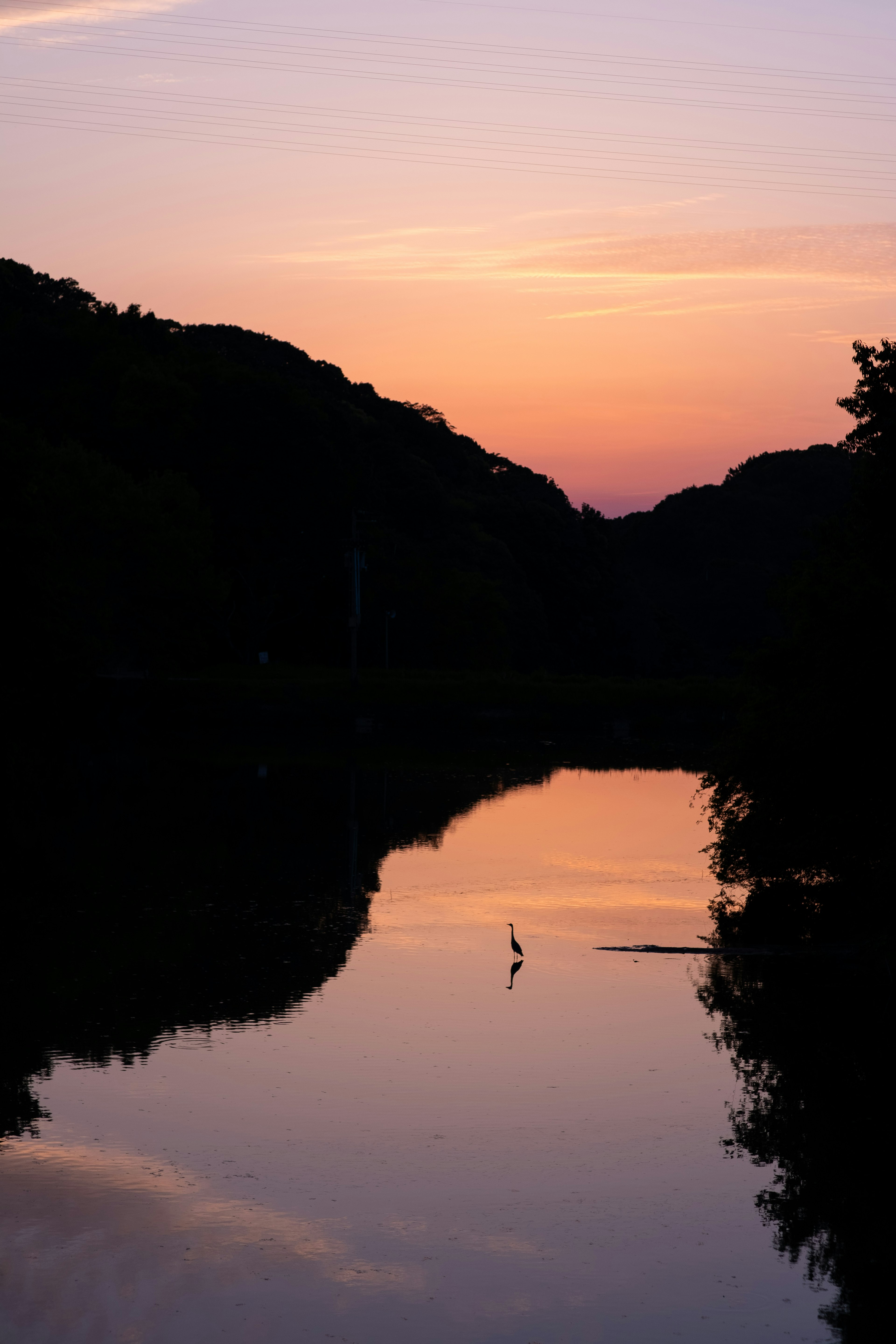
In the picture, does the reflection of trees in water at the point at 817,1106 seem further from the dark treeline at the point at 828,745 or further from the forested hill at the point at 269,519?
the forested hill at the point at 269,519

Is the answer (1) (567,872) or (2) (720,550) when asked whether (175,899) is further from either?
(2) (720,550)

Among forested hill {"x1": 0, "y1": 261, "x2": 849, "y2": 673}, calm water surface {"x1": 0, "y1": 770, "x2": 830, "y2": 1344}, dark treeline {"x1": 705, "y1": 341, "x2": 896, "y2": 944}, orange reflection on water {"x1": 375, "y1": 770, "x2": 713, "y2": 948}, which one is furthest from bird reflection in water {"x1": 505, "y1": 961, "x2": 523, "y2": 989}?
forested hill {"x1": 0, "y1": 261, "x2": 849, "y2": 673}

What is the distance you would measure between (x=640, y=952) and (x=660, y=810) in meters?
19.8

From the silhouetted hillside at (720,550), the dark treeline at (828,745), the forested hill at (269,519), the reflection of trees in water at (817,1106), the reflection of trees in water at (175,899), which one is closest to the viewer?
the reflection of trees in water at (817,1106)

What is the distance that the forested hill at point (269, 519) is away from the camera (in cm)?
7656

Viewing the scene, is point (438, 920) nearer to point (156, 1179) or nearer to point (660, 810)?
point (156, 1179)

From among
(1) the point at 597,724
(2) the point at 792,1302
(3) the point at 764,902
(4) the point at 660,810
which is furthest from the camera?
(1) the point at 597,724

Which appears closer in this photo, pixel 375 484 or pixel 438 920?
pixel 438 920

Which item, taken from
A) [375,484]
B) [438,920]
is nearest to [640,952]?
[438,920]

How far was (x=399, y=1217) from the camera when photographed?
11.2m

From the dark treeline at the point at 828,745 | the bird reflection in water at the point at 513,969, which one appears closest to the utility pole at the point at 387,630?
the dark treeline at the point at 828,745

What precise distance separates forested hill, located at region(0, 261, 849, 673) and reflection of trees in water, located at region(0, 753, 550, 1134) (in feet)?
20.1

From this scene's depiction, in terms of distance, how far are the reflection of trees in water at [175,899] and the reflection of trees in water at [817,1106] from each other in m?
5.59

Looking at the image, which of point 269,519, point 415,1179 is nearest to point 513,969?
point 415,1179
